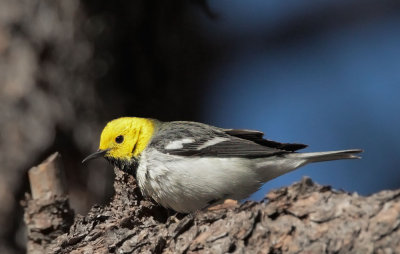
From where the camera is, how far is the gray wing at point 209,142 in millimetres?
4887

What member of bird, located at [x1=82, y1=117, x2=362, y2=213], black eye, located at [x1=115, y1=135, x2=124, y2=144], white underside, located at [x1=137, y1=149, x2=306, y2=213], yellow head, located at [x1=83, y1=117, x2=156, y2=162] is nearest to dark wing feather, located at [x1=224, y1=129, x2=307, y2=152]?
bird, located at [x1=82, y1=117, x2=362, y2=213]

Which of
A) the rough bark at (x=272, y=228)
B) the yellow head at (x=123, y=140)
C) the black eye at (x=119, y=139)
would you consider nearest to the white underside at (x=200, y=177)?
the yellow head at (x=123, y=140)

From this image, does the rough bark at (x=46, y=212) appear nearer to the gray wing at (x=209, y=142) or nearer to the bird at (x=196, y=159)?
the bird at (x=196, y=159)

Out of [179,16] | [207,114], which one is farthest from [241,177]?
[179,16]

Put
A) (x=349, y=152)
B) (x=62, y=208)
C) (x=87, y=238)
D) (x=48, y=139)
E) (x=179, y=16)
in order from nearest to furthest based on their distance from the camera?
1. (x=87, y=238)
2. (x=349, y=152)
3. (x=62, y=208)
4. (x=48, y=139)
5. (x=179, y=16)

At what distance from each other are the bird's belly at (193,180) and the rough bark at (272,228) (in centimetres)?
61

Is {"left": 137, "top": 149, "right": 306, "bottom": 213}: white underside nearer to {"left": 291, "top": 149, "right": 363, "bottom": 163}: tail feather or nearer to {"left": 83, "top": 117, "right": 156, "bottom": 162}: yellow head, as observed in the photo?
{"left": 291, "top": 149, "right": 363, "bottom": 163}: tail feather

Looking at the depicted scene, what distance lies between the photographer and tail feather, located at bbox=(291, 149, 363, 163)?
180 inches

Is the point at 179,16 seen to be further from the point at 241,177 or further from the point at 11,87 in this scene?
the point at 241,177

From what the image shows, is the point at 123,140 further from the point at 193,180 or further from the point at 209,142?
the point at 193,180

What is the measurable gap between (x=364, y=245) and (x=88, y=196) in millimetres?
4099

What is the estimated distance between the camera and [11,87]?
6414mm

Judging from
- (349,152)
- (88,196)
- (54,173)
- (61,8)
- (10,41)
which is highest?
(61,8)

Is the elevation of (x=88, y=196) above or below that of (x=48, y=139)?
below
